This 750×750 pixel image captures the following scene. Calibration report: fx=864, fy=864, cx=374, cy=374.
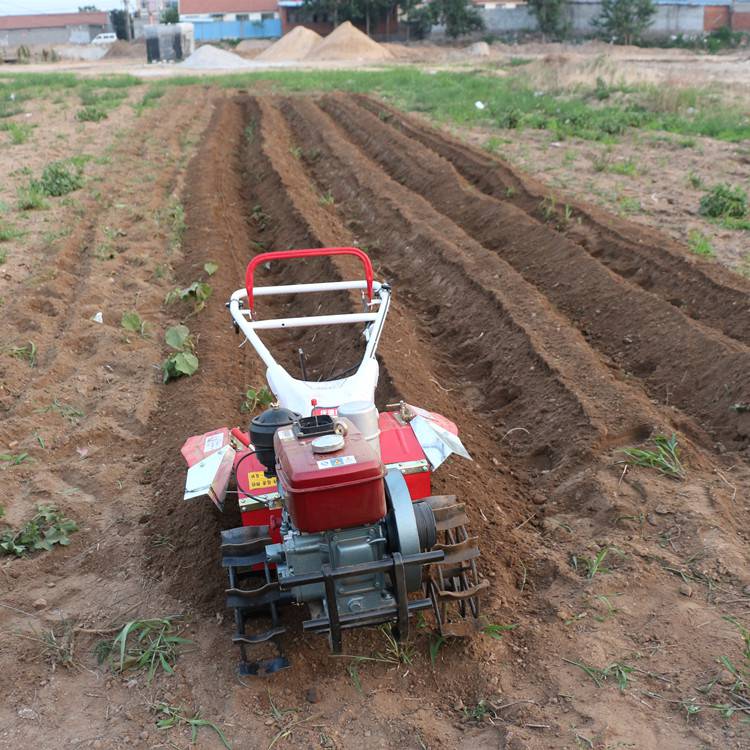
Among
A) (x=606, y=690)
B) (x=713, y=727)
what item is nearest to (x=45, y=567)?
(x=606, y=690)

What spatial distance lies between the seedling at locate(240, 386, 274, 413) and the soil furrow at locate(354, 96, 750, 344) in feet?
11.6

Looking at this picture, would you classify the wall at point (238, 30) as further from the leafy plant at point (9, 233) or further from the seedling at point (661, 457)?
the seedling at point (661, 457)

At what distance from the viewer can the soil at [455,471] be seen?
3.41m

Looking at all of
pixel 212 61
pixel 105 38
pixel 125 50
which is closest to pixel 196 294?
pixel 212 61

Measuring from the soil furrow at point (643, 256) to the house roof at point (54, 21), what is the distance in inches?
3177

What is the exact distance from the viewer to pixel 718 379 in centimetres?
579

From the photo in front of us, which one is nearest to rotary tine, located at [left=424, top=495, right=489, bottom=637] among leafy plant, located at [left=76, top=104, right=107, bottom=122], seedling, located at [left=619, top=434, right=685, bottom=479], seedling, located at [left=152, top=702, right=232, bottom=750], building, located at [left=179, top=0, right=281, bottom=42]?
seedling, located at [left=152, top=702, right=232, bottom=750]

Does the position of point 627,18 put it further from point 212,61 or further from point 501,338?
point 501,338

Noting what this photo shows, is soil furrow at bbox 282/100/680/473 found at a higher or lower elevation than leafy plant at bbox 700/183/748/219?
lower

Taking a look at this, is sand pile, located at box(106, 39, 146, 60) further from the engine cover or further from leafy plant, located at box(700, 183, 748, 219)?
the engine cover

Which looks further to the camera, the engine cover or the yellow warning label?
the yellow warning label

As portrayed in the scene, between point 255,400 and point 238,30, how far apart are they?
6709 cm

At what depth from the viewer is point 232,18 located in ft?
220

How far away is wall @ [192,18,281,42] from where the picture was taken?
6625 cm
